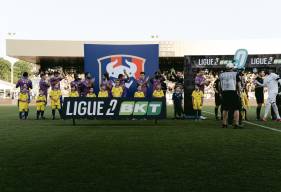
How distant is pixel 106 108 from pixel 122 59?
6764 millimetres

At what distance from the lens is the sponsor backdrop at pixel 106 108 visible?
15430 mm

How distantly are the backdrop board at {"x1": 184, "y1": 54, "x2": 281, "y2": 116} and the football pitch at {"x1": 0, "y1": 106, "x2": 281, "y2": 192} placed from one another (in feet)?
28.4

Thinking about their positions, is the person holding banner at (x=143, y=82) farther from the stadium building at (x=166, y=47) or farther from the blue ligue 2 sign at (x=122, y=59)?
the stadium building at (x=166, y=47)

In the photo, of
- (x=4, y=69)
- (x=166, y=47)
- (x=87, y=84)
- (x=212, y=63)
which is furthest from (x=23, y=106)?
(x=4, y=69)

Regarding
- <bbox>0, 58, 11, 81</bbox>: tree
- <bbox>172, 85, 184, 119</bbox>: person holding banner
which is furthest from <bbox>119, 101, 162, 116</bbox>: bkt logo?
<bbox>0, 58, 11, 81</bbox>: tree

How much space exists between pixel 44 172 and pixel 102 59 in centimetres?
1553

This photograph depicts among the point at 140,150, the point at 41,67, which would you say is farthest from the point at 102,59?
the point at 41,67

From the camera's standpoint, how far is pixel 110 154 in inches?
330

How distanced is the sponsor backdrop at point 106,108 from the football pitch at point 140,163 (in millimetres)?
3755

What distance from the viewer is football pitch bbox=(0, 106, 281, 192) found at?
5730 mm

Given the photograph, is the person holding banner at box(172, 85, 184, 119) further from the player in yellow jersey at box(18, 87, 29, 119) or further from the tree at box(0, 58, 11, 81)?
the tree at box(0, 58, 11, 81)

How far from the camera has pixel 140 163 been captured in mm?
7367

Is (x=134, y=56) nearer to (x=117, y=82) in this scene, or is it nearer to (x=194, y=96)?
(x=117, y=82)

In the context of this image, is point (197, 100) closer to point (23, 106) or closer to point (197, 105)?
point (197, 105)
